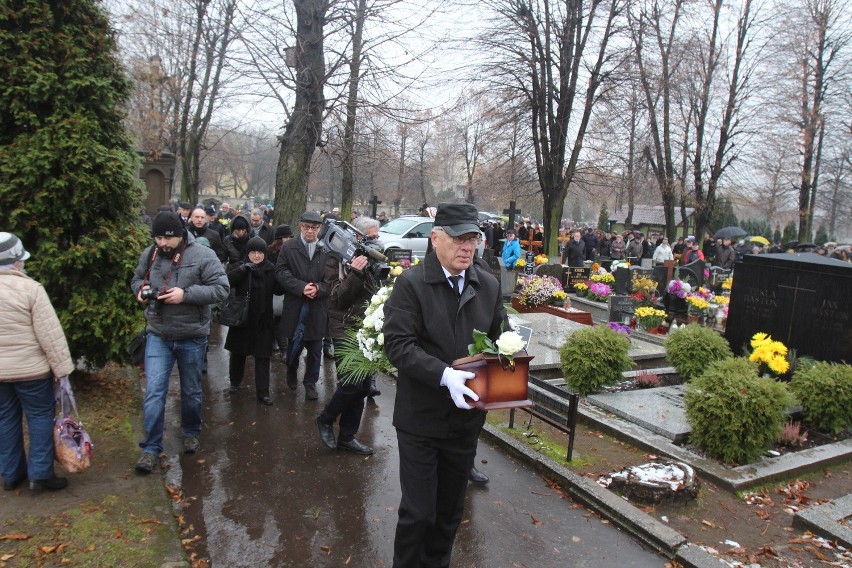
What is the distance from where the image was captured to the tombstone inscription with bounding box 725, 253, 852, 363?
22.6ft

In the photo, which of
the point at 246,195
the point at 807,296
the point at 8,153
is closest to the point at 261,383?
the point at 8,153

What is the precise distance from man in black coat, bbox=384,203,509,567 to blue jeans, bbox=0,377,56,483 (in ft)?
8.65

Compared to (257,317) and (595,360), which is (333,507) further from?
(595,360)

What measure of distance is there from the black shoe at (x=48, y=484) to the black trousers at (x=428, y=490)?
2.63 metres

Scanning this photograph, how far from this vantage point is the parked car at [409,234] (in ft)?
66.8

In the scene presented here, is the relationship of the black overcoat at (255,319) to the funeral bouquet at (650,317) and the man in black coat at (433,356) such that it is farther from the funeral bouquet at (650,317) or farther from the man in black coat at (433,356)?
the funeral bouquet at (650,317)

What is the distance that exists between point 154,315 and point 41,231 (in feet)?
5.42

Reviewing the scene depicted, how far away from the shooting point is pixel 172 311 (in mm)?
4512

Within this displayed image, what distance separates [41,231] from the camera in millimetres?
5172

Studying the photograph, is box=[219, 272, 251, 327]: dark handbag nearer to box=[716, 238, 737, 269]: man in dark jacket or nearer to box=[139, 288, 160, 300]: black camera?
box=[139, 288, 160, 300]: black camera

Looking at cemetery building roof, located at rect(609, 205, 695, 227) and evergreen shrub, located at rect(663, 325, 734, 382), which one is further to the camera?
cemetery building roof, located at rect(609, 205, 695, 227)

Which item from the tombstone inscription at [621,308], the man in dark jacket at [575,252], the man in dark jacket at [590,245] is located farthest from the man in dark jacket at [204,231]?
the man in dark jacket at [590,245]

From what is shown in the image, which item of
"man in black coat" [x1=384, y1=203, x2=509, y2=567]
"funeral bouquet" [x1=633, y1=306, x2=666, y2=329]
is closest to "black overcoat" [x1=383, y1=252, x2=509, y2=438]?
"man in black coat" [x1=384, y1=203, x2=509, y2=567]

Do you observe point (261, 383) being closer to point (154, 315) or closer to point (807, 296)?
point (154, 315)
